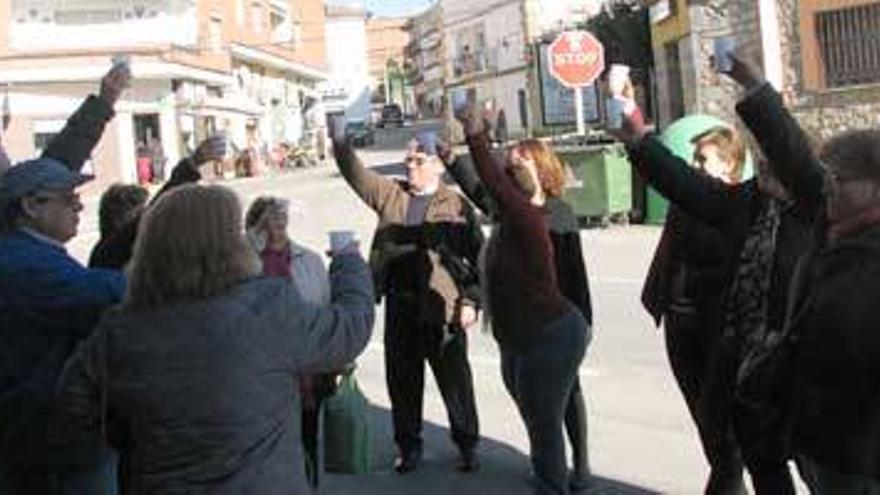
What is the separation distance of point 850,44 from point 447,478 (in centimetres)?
1861

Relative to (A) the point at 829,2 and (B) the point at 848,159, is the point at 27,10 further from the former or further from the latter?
(B) the point at 848,159

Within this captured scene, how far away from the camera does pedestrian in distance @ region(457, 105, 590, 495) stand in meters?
6.26

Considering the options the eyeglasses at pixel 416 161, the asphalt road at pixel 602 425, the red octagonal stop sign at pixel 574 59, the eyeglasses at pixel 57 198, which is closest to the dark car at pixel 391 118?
the red octagonal stop sign at pixel 574 59

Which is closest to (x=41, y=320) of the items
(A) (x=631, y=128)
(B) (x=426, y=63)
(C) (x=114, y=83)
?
(C) (x=114, y=83)

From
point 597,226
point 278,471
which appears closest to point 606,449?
point 278,471

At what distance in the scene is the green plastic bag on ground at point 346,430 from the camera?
617cm

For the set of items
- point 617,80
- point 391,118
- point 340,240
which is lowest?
point 340,240

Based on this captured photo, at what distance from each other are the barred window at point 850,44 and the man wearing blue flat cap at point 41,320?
68.0 ft

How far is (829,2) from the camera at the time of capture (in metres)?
24.5

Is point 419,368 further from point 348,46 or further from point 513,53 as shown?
point 348,46

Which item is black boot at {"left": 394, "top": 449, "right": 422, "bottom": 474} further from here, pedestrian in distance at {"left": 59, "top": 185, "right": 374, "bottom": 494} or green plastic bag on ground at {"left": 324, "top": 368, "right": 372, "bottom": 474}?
pedestrian in distance at {"left": 59, "top": 185, "right": 374, "bottom": 494}

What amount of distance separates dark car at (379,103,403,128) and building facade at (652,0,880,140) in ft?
262

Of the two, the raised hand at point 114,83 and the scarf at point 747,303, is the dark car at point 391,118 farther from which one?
the scarf at point 747,303

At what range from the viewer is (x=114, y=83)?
18.0 ft
